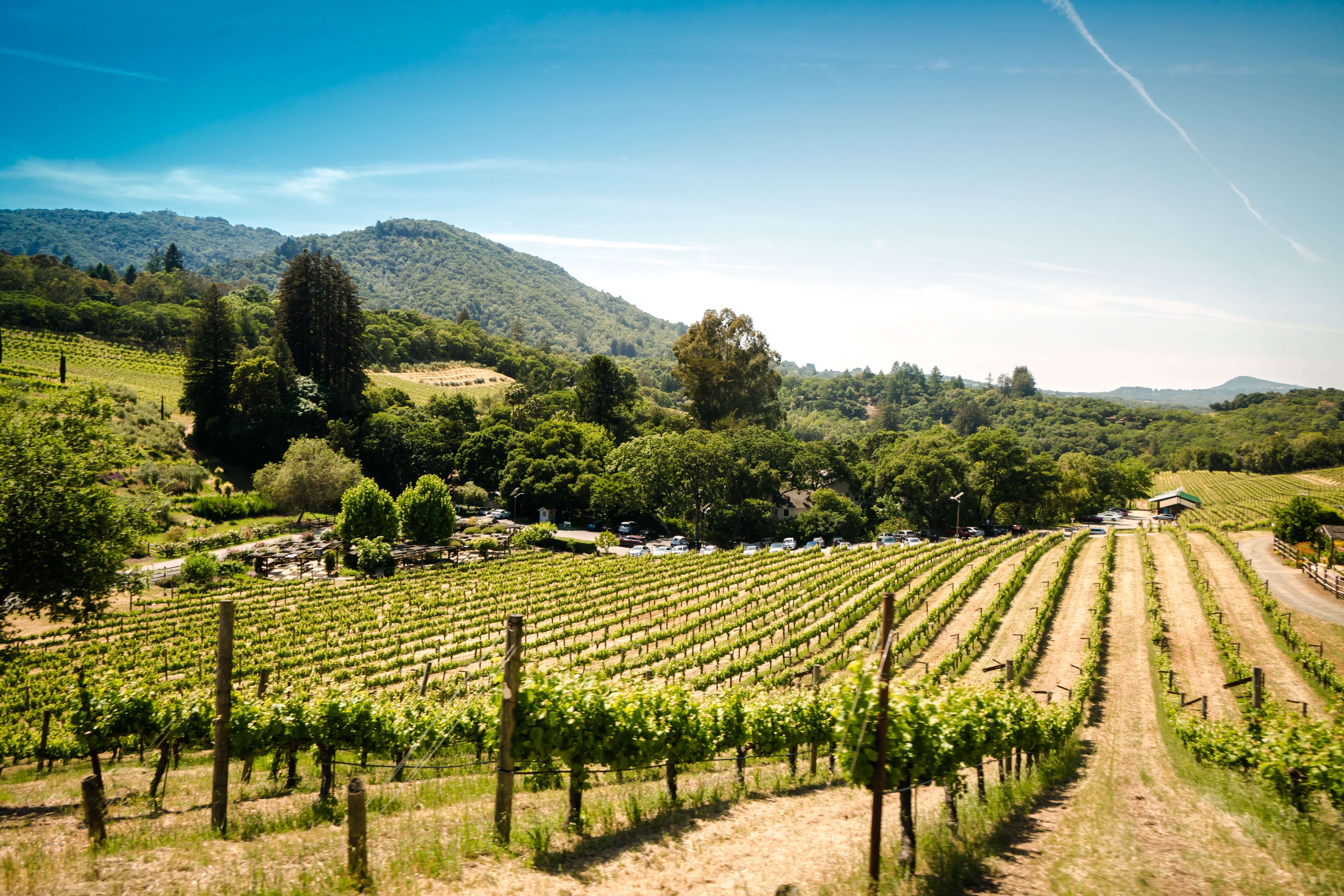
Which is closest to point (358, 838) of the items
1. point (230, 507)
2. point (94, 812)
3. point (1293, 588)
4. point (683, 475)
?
point (94, 812)

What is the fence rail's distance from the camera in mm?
31688

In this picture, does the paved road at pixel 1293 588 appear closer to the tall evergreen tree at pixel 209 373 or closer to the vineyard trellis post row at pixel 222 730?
the vineyard trellis post row at pixel 222 730

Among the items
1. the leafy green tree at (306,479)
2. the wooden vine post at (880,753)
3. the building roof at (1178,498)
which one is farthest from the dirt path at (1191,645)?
the leafy green tree at (306,479)

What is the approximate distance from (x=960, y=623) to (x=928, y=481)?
3831 centimetres

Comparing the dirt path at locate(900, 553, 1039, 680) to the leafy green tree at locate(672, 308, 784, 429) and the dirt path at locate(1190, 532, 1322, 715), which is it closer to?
the dirt path at locate(1190, 532, 1322, 715)

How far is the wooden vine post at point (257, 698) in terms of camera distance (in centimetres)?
1209

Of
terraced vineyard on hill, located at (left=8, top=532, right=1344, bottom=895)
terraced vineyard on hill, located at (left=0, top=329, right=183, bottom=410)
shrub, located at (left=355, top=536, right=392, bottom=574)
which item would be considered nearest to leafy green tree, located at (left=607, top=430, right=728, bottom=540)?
shrub, located at (left=355, top=536, right=392, bottom=574)

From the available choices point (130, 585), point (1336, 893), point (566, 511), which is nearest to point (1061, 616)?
point (1336, 893)

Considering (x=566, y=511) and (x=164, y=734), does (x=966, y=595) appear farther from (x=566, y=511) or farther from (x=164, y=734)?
(x=566, y=511)

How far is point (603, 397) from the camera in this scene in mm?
81500

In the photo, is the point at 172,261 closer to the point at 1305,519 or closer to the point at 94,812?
the point at 94,812

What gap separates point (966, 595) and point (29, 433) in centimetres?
3717

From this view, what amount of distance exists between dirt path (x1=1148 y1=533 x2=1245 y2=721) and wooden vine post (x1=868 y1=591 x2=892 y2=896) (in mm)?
15949

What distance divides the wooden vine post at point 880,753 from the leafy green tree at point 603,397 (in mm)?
73118
